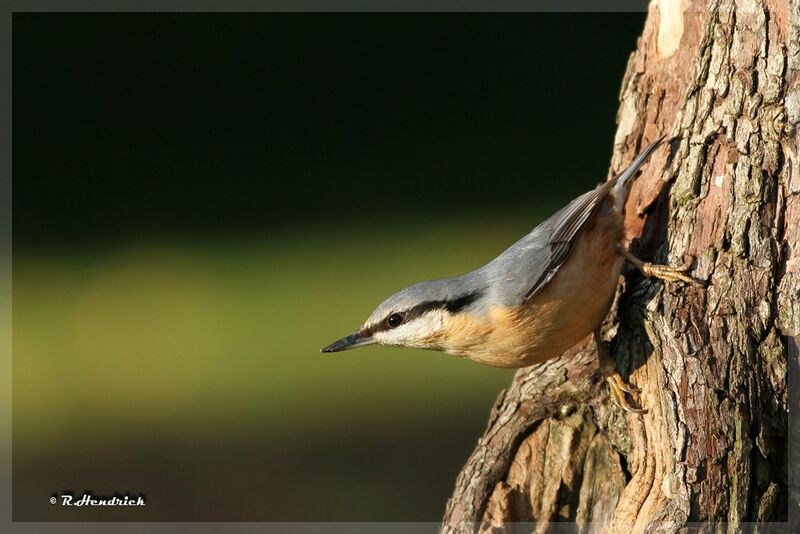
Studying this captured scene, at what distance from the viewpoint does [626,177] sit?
3604 mm

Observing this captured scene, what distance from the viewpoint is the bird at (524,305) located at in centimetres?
331

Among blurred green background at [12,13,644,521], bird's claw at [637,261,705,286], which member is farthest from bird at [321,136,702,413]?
blurred green background at [12,13,644,521]

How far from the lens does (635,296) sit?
3.44 metres

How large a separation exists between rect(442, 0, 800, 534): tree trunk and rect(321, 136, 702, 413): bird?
136 mm

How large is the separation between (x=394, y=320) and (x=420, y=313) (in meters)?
0.09

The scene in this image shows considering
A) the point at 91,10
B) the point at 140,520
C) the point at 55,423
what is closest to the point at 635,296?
the point at 140,520

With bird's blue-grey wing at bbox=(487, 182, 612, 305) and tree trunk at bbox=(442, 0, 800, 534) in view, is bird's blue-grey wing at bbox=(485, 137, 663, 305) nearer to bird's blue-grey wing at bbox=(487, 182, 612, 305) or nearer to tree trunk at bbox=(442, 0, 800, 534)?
bird's blue-grey wing at bbox=(487, 182, 612, 305)

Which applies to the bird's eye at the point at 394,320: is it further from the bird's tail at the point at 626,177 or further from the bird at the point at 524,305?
the bird's tail at the point at 626,177

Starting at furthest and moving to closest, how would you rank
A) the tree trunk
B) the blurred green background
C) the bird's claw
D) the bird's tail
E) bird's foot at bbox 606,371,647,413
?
the blurred green background
the bird's tail
bird's foot at bbox 606,371,647,413
the bird's claw
the tree trunk

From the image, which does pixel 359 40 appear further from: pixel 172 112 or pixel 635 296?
pixel 635 296

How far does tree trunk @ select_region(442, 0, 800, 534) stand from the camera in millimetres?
3029

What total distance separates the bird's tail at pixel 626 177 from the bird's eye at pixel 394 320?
3.16 feet

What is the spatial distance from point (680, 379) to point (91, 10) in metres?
6.29

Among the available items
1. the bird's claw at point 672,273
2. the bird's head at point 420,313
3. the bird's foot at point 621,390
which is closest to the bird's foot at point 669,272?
the bird's claw at point 672,273
